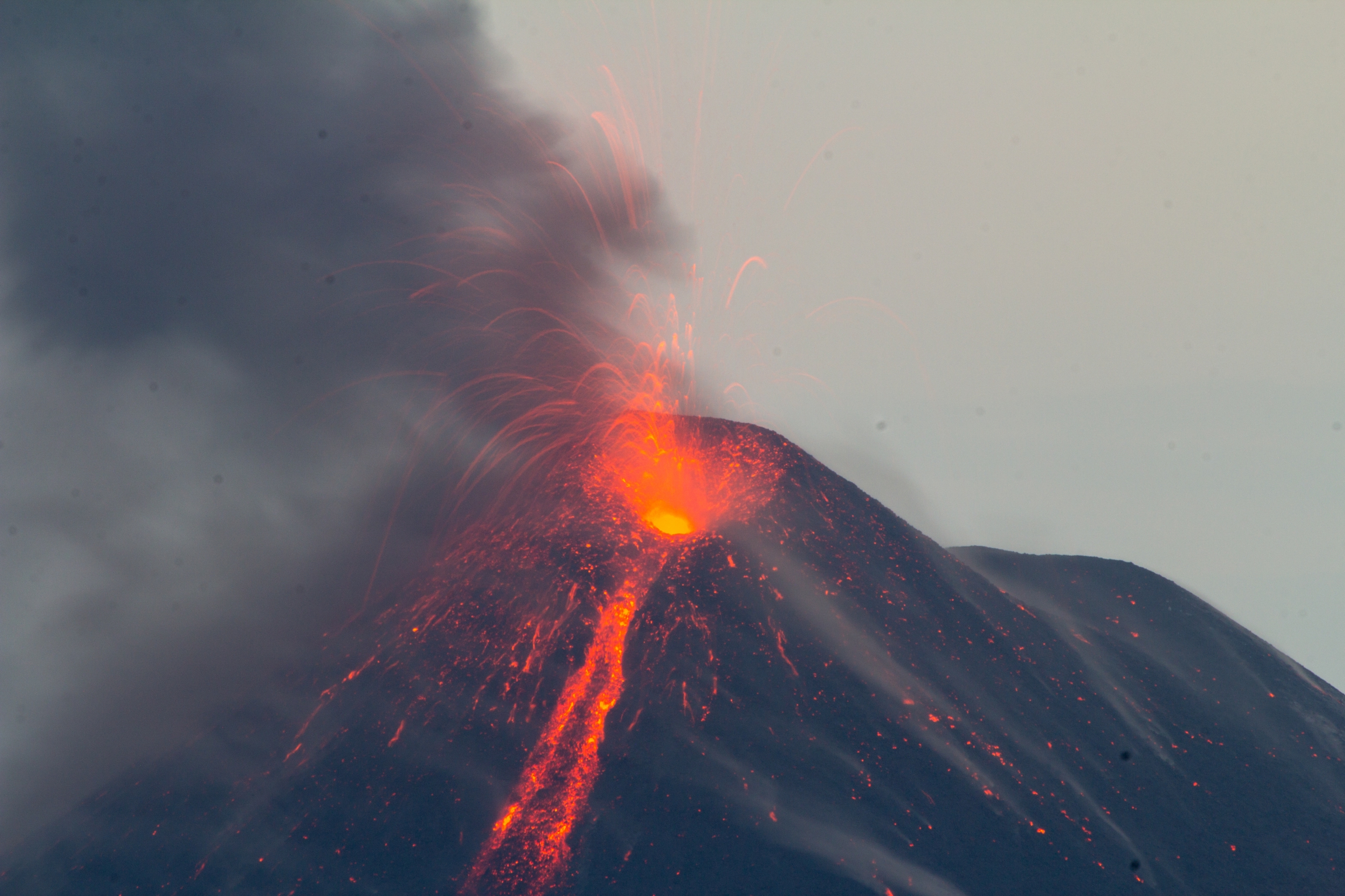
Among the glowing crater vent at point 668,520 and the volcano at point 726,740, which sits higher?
the glowing crater vent at point 668,520

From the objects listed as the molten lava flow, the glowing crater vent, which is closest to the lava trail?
the molten lava flow

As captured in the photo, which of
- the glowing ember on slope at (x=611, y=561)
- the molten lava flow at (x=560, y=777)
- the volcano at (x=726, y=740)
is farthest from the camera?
the volcano at (x=726, y=740)

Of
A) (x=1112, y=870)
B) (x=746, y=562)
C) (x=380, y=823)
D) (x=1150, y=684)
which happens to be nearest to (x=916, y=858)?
(x=1112, y=870)

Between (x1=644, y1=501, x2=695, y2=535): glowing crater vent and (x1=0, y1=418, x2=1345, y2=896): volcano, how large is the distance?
144mm

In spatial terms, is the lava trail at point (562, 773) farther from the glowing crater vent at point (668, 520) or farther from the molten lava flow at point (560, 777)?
the glowing crater vent at point (668, 520)

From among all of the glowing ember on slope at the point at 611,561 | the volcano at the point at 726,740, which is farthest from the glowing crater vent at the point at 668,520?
the volcano at the point at 726,740

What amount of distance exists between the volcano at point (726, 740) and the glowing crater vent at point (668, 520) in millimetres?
144

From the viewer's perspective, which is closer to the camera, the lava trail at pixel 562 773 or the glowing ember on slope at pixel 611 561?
the lava trail at pixel 562 773

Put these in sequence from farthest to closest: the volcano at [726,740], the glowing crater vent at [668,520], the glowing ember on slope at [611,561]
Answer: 1. the glowing crater vent at [668,520]
2. the volcano at [726,740]
3. the glowing ember on slope at [611,561]

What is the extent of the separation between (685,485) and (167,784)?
14.8 m

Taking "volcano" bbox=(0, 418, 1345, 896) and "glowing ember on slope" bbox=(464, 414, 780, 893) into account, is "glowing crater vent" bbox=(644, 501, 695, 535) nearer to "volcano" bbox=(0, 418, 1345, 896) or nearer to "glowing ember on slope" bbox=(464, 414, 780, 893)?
"glowing ember on slope" bbox=(464, 414, 780, 893)

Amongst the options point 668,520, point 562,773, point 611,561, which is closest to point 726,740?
point 562,773

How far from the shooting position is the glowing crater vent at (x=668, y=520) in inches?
974

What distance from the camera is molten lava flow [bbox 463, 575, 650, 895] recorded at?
15602 millimetres
